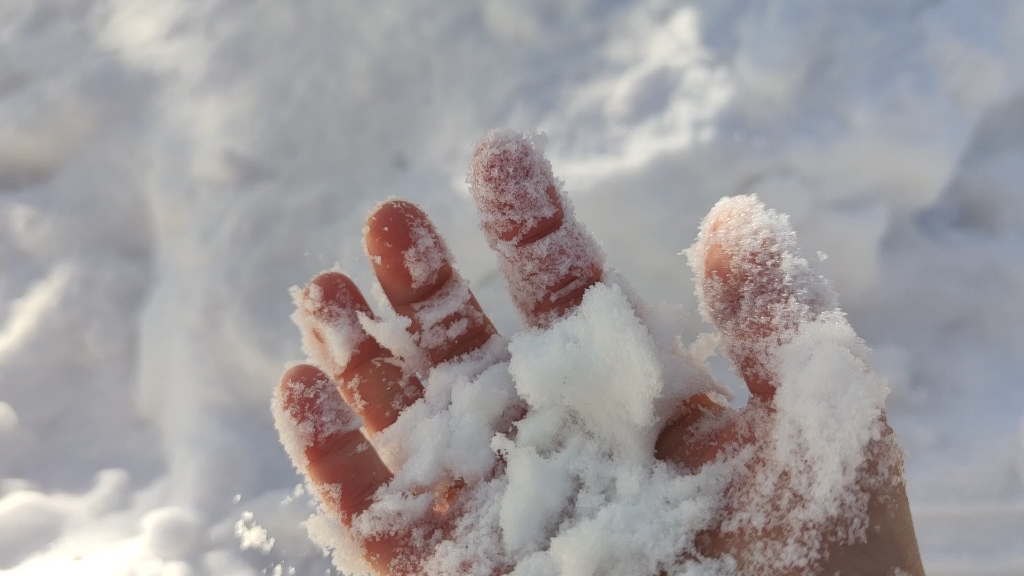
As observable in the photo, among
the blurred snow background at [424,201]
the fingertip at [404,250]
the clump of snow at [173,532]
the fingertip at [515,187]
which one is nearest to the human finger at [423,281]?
the fingertip at [404,250]

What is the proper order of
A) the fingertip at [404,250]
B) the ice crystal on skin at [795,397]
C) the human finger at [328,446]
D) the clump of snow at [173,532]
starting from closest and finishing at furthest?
the ice crystal on skin at [795,397]
the human finger at [328,446]
the fingertip at [404,250]
the clump of snow at [173,532]

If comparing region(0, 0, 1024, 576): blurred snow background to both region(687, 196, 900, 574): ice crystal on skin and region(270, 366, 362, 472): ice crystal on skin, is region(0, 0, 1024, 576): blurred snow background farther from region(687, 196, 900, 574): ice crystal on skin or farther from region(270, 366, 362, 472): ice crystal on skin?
region(687, 196, 900, 574): ice crystal on skin

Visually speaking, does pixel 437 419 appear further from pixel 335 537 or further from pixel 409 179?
pixel 409 179

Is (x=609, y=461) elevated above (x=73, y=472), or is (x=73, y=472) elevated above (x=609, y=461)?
(x=73, y=472)

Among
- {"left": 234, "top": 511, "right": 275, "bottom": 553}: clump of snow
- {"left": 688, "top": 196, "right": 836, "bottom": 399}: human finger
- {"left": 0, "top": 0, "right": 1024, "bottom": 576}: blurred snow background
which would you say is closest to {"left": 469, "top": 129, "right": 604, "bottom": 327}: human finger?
{"left": 688, "top": 196, "right": 836, "bottom": 399}: human finger

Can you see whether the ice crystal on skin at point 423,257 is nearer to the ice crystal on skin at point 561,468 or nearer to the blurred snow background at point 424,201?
the ice crystal on skin at point 561,468

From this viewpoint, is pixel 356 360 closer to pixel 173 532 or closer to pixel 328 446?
pixel 328 446

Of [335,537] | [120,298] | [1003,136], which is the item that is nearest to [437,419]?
[335,537]
